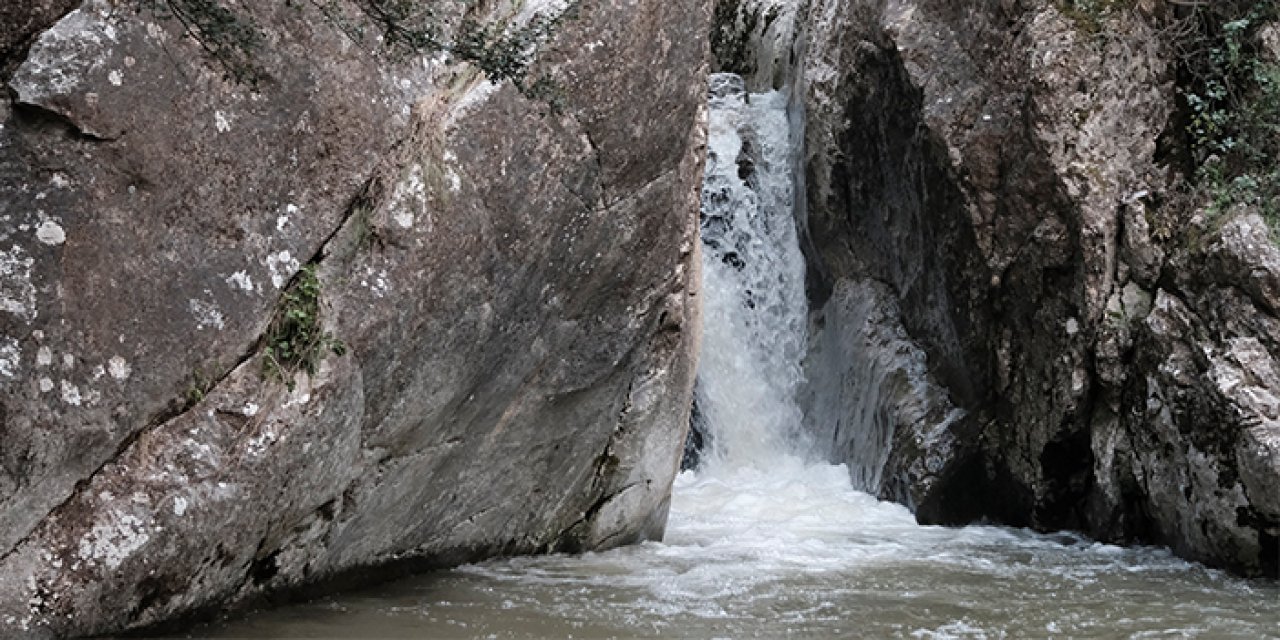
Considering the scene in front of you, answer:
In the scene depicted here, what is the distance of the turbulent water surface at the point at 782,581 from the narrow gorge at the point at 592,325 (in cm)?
5

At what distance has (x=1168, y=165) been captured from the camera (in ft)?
30.1

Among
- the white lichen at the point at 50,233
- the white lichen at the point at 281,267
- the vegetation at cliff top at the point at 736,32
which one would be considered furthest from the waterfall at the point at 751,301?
the white lichen at the point at 50,233

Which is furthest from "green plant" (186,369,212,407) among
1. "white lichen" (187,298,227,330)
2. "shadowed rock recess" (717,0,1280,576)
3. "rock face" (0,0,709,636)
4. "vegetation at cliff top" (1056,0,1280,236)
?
"vegetation at cliff top" (1056,0,1280,236)

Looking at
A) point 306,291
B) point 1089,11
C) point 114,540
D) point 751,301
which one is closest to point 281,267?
point 306,291

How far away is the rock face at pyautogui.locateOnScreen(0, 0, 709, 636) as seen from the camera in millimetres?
4926

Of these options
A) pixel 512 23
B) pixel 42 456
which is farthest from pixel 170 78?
pixel 512 23

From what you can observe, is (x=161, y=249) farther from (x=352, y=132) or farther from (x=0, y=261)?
(x=352, y=132)

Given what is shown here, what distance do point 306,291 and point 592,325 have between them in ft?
7.82

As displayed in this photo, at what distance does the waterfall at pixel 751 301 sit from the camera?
519 inches

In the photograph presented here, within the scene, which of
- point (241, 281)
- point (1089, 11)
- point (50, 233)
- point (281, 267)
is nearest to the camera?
point (50, 233)

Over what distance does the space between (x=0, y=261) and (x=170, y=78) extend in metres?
1.09

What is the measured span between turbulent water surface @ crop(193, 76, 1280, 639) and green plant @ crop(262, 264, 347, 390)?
49.9 inches

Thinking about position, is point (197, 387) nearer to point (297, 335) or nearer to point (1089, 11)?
point (297, 335)

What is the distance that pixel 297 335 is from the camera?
5.68 m
